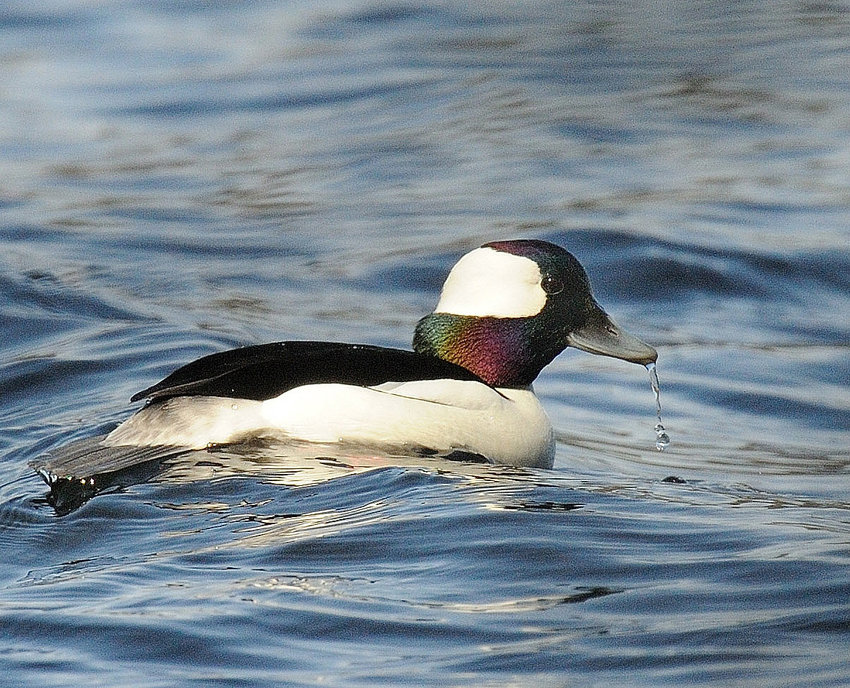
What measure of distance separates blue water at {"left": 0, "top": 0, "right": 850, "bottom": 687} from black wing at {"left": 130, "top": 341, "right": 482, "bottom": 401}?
23 centimetres

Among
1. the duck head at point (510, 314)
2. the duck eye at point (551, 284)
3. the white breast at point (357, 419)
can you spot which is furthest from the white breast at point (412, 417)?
the duck eye at point (551, 284)

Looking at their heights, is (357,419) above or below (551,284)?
below

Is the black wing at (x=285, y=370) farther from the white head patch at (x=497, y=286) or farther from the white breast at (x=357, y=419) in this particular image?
the white head patch at (x=497, y=286)

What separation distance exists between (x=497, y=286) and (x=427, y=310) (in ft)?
10.8

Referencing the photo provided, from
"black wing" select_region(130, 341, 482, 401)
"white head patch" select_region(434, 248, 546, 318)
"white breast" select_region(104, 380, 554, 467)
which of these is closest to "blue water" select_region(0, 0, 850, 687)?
"white breast" select_region(104, 380, 554, 467)

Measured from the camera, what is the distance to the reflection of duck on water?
18.2 ft

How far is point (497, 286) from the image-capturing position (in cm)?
620

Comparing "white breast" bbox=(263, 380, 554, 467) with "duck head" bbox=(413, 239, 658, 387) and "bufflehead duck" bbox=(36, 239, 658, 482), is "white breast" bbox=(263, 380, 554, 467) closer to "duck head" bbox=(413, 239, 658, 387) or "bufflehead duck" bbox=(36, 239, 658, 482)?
"bufflehead duck" bbox=(36, 239, 658, 482)

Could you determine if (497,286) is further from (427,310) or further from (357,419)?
(427,310)

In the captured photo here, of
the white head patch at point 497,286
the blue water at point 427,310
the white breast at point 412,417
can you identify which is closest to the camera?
the blue water at point 427,310

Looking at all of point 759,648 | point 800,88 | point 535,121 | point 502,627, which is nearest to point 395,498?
point 502,627

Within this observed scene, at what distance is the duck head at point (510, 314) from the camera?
620cm

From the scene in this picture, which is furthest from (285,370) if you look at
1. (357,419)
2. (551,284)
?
(551,284)

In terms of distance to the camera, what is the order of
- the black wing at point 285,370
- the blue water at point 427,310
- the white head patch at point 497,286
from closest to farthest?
the blue water at point 427,310, the black wing at point 285,370, the white head patch at point 497,286
